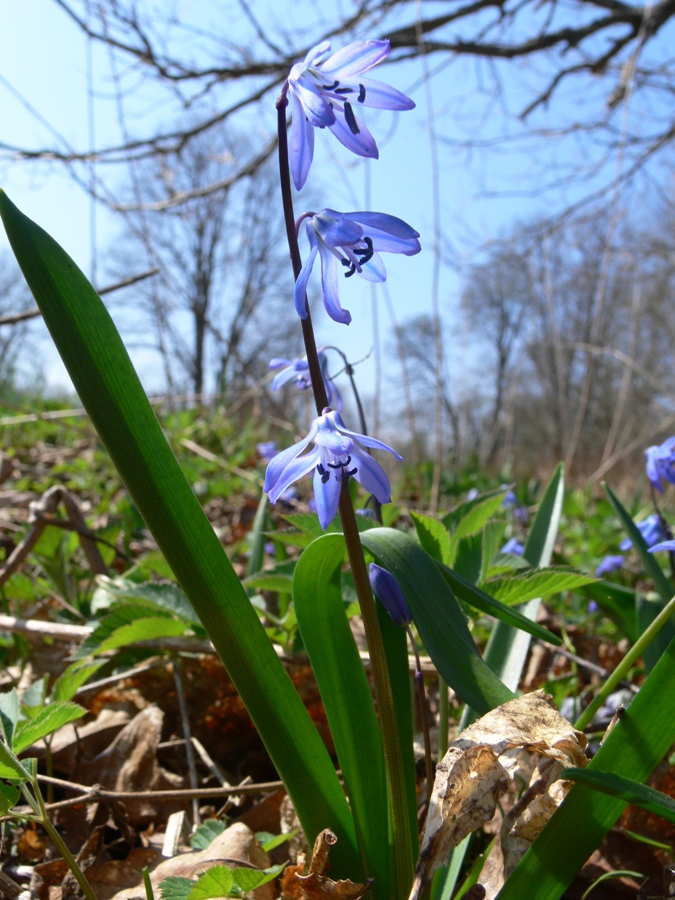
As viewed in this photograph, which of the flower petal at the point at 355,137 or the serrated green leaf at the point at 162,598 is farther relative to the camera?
the serrated green leaf at the point at 162,598

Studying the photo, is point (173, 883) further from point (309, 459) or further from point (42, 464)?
point (42, 464)

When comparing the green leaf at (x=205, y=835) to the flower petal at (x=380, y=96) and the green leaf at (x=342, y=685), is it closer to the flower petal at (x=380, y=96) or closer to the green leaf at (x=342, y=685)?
the green leaf at (x=342, y=685)

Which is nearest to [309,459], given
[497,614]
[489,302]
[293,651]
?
[497,614]

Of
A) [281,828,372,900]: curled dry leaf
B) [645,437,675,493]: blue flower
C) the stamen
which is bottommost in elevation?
[281,828,372,900]: curled dry leaf

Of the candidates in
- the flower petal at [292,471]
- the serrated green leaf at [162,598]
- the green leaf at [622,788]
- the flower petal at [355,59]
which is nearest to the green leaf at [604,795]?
the green leaf at [622,788]

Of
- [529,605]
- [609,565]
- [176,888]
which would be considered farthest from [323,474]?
[609,565]

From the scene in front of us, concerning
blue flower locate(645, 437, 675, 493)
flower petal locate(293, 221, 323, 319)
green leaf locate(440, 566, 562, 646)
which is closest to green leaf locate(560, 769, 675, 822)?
green leaf locate(440, 566, 562, 646)

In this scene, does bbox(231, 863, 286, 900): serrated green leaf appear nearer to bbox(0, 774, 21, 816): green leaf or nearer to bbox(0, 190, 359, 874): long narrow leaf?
bbox(0, 190, 359, 874): long narrow leaf
